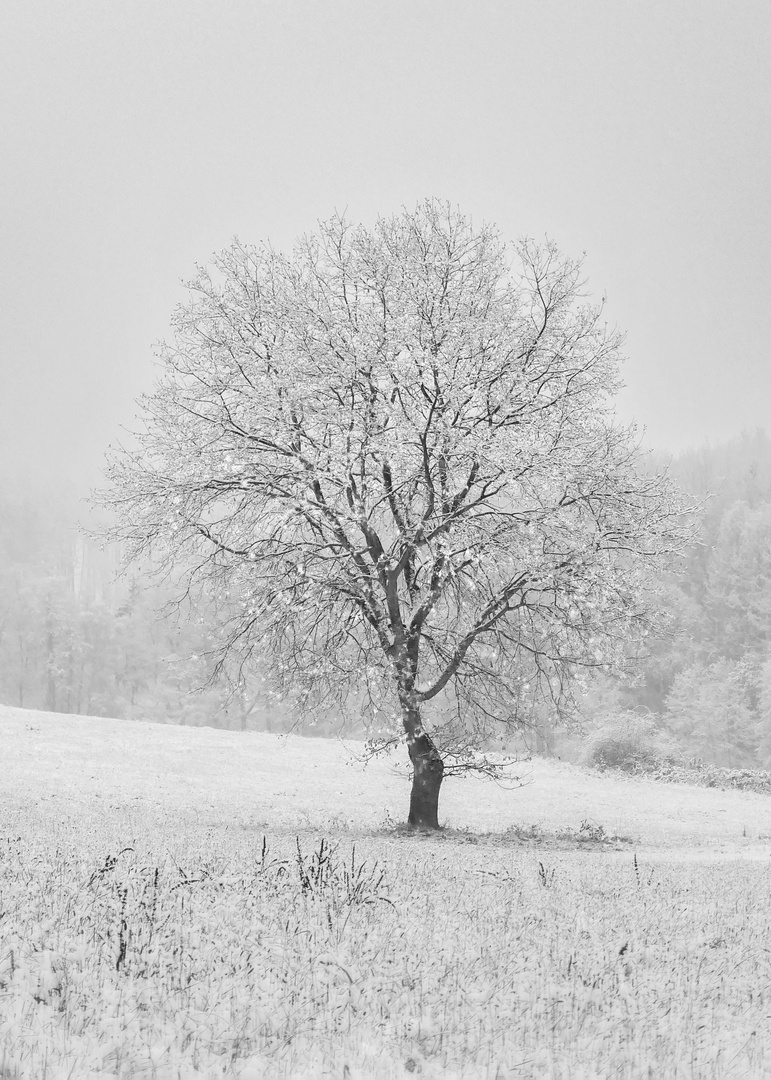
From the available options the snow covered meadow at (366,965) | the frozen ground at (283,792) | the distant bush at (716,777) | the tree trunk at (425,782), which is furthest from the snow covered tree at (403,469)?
the distant bush at (716,777)

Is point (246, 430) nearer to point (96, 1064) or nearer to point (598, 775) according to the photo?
point (96, 1064)

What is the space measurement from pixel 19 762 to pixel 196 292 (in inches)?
700

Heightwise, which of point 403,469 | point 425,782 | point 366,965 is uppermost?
point 403,469

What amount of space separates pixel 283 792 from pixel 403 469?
639 inches

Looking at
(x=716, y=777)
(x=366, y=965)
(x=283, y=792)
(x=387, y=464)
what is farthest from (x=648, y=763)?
(x=366, y=965)

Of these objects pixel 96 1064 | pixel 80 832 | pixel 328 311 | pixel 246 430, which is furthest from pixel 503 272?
pixel 96 1064

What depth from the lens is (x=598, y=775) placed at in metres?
39.0

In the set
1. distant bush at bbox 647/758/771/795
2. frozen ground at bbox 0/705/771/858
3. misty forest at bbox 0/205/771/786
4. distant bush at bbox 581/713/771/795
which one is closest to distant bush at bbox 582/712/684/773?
distant bush at bbox 581/713/771/795

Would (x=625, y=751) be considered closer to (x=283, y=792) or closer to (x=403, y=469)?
(x=283, y=792)

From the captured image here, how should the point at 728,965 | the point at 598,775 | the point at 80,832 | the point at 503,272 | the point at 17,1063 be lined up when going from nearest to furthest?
the point at 17,1063 → the point at 728,965 → the point at 80,832 → the point at 503,272 → the point at 598,775

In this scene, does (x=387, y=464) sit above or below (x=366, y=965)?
above

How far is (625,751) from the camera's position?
43.7 m

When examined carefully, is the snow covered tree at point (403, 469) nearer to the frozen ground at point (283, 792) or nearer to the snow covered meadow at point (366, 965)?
the frozen ground at point (283, 792)

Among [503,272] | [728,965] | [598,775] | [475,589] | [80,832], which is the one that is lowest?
[598,775]
